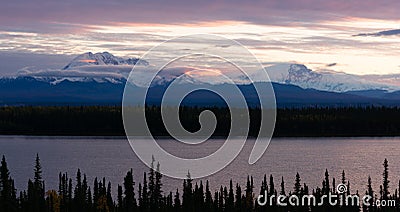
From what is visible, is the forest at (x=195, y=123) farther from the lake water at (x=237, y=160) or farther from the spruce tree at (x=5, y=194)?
the spruce tree at (x=5, y=194)

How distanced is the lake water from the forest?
11.8m

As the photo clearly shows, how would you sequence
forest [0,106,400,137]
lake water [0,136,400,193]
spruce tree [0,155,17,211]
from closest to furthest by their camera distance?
spruce tree [0,155,17,211] → lake water [0,136,400,193] → forest [0,106,400,137]

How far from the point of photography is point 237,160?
8588 centimetres

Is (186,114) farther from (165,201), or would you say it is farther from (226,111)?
(165,201)

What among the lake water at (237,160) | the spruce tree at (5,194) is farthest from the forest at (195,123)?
the spruce tree at (5,194)

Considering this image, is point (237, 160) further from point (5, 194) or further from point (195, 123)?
point (195, 123)

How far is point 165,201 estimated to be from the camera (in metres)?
42.7

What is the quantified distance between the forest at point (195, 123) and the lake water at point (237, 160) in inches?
466

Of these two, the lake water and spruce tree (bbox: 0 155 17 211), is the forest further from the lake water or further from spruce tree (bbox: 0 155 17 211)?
spruce tree (bbox: 0 155 17 211)

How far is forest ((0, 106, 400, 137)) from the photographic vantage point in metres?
137

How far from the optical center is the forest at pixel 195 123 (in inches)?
5389

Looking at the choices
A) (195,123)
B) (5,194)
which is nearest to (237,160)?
(5,194)

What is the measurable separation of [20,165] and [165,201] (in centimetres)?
3850

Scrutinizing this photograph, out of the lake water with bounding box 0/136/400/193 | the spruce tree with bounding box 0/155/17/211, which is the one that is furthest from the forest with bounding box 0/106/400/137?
the spruce tree with bounding box 0/155/17/211
